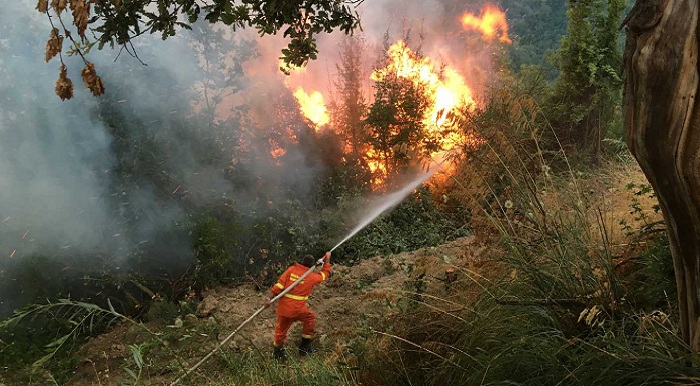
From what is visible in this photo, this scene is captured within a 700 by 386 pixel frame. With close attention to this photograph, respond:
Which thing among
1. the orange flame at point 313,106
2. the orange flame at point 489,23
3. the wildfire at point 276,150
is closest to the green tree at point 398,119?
the orange flame at point 313,106

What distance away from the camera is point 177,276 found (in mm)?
9094

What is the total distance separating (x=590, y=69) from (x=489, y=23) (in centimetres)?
1055

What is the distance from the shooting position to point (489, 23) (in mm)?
21609

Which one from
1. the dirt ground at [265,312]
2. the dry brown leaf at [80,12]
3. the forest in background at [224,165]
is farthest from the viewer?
the forest in background at [224,165]

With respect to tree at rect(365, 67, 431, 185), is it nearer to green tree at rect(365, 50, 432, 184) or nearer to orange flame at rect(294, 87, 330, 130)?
green tree at rect(365, 50, 432, 184)

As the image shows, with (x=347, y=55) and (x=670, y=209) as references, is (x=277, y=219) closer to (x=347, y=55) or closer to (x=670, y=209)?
(x=347, y=55)

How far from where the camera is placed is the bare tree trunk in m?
1.83

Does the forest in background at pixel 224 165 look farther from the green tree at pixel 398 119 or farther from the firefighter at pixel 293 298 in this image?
the firefighter at pixel 293 298

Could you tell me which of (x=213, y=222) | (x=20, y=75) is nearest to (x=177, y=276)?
(x=213, y=222)

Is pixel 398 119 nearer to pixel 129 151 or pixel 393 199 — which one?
pixel 393 199

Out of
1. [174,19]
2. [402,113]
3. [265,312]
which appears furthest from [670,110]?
[402,113]

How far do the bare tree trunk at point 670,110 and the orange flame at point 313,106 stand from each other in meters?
11.7

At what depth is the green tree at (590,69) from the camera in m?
12.1

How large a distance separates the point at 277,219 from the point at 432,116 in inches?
190
